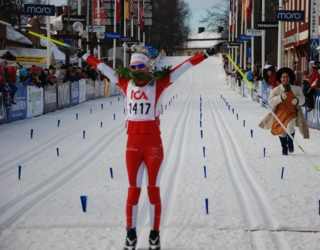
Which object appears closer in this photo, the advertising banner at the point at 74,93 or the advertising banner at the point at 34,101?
the advertising banner at the point at 34,101

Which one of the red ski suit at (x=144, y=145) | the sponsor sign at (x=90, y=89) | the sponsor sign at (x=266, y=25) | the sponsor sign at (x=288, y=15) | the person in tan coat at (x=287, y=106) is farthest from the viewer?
the sponsor sign at (x=90, y=89)

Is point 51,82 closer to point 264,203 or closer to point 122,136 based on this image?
point 122,136

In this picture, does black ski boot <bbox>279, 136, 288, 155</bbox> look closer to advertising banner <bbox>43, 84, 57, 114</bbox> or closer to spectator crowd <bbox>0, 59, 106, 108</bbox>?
spectator crowd <bbox>0, 59, 106, 108</bbox>

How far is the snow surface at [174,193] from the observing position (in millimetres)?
5801

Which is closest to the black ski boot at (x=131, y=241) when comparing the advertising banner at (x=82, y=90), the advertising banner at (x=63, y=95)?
the advertising banner at (x=63, y=95)

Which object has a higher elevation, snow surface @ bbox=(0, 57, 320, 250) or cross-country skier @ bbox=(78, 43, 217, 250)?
cross-country skier @ bbox=(78, 43, 217, 250)

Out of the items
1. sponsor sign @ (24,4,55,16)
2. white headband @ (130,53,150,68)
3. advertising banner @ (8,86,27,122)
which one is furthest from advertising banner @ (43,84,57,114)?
white headband @ (130,53,150,68)

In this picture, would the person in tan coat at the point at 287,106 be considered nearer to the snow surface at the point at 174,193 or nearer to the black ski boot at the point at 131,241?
the snow surface at the point at 174,193

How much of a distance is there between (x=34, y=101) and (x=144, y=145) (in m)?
14.9

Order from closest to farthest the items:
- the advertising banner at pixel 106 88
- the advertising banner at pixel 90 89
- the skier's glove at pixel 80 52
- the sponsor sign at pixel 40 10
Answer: the skier's glove at pixel 80 52
the sponsor sign at pixel 40 10
the advertising banner at pixel 90 89
the advertising banner at pixel 106 88

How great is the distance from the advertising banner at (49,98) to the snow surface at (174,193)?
20.0 ft

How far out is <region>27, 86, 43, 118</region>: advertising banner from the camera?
19078 mm

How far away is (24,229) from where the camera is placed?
615cm

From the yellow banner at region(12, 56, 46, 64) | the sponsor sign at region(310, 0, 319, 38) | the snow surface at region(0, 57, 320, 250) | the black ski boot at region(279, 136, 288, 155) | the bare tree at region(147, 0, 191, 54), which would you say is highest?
the bare tree at region(147, 0, 191, 54)
